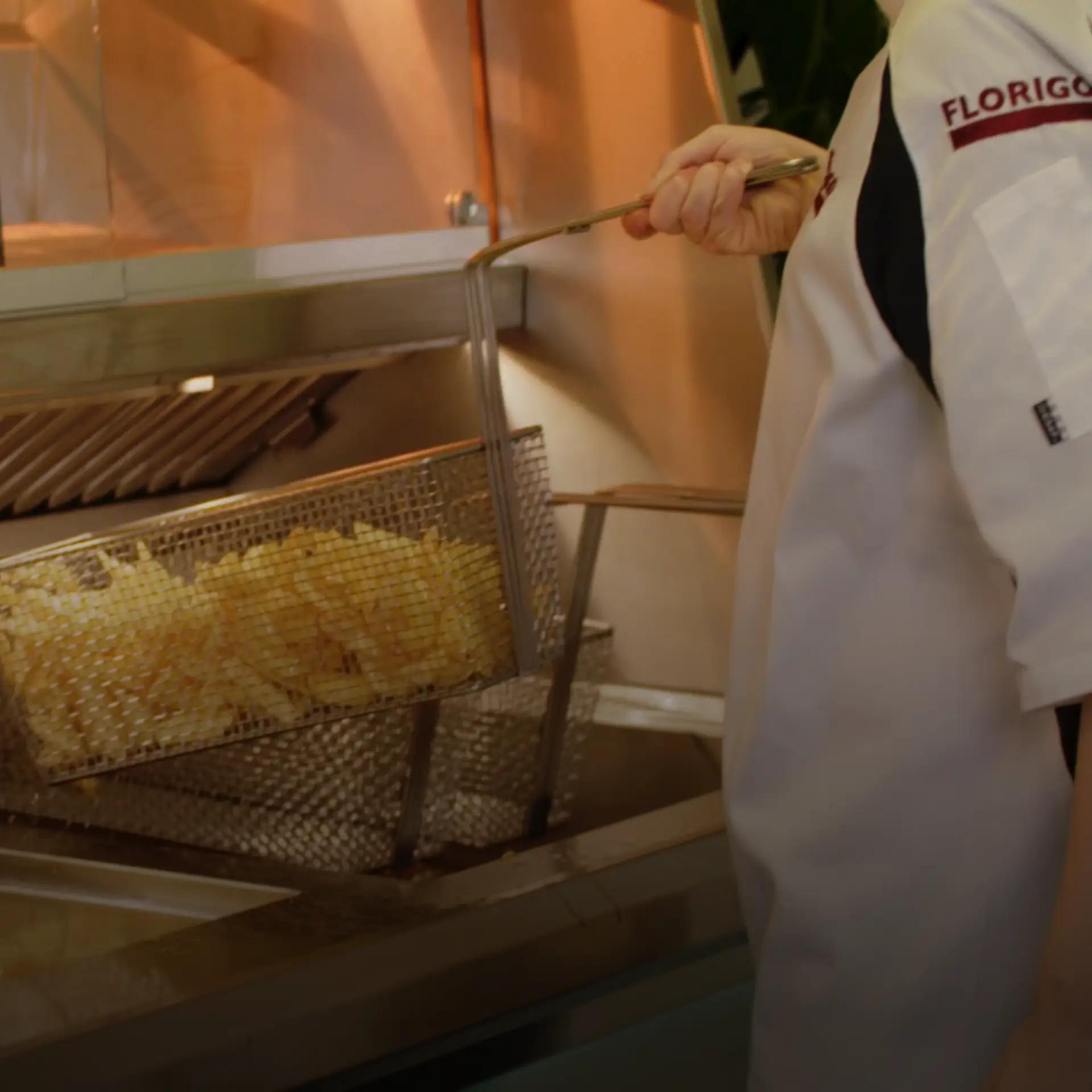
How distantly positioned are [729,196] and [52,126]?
29.2 inches

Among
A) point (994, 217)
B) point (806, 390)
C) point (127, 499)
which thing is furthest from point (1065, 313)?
point (127, 499)

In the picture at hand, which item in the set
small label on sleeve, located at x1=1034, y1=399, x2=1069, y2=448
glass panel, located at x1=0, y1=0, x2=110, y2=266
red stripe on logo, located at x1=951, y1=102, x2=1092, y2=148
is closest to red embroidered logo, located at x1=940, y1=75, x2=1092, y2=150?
red stripe on logo, located at x1=951, y1=102, x2=1092, y2=148

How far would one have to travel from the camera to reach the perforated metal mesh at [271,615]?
1.01 metres

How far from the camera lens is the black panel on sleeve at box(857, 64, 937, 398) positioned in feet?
2.17

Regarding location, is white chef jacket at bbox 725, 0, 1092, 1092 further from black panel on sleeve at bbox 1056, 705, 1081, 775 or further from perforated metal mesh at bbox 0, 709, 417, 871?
perforated metal mesh at bbox 0, 709, 417, 871

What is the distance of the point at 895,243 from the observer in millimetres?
669

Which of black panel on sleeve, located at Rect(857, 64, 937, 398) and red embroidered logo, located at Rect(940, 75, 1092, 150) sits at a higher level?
red embroidered logo, located at Rect(940, 75, 1092, 150)

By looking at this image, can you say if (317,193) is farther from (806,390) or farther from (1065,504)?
(1065,504)

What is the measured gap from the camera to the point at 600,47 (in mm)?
1397

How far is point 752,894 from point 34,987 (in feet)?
1.56

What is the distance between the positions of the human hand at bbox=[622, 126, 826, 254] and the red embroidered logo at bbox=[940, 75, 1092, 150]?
0.22 m

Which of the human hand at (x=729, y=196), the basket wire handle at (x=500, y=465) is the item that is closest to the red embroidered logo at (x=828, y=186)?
the human hand at (x=729, y=196)

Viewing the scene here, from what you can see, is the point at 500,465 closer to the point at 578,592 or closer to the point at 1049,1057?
the point at 578,592

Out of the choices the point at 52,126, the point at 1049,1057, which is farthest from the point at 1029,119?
the point at 52,126
